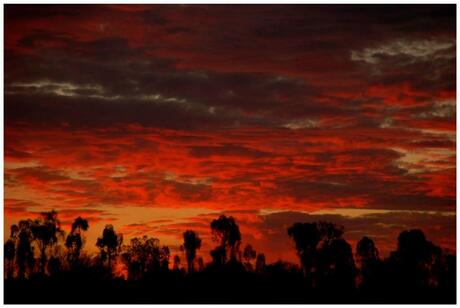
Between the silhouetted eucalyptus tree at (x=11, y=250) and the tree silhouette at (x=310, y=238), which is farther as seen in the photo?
the tree silhouette at (x=310, y=238)

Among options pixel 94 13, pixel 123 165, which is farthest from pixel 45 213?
pixel 94 13

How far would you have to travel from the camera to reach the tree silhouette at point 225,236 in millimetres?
39606

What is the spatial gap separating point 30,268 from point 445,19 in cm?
2446

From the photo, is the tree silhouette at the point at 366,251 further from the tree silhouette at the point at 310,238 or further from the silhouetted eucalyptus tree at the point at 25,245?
the silhouetted eucalyptus tree at the point at 25,245

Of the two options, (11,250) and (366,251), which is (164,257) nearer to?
(11,250)

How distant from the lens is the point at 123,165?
26.3 metres

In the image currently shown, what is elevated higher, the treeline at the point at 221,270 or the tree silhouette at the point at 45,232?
the tree silhouette at the point at 45,232

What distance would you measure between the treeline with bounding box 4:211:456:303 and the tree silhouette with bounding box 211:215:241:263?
61 mm

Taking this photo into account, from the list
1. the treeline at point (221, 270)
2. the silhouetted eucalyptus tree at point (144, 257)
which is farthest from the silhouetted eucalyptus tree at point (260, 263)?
the silhouetted eucalyptus tree at point (144, 257)

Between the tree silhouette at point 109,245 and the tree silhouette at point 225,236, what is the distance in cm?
637

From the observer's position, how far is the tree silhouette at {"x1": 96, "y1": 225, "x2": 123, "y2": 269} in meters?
42.9

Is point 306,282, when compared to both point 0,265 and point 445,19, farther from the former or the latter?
point 0,265

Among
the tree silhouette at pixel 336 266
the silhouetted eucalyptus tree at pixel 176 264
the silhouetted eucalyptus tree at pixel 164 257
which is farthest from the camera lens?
the silhouetted eucalyptus tree at pixel 164 257

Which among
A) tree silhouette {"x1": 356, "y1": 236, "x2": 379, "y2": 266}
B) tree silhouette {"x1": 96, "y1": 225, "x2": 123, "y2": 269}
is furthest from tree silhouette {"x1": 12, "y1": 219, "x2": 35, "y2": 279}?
tree silhouette {"x1": 356, "y1": 236, "x2": 379, "y2": 266}
